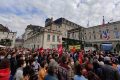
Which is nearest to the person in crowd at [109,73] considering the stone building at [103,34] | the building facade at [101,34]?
the building facade at [101,34]

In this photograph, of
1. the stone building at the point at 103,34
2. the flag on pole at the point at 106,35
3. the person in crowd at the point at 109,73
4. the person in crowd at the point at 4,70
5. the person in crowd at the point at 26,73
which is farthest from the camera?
the flag on pole at the point at 106,35

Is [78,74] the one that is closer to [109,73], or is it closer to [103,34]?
[109,73]

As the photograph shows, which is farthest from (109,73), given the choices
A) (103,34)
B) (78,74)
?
(103,34)

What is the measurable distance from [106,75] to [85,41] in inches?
2505

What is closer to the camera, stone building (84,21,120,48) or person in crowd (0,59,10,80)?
person in crowd (0,59,10,80)

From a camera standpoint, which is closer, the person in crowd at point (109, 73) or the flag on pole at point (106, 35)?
the person in crowd at point (109, 73)

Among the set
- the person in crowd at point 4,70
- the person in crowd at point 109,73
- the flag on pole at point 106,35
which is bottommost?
the person in crowd at point 109,73

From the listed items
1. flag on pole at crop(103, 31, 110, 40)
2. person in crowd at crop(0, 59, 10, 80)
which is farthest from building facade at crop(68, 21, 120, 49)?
person in crowd at crop(0, 59, 10, 80)

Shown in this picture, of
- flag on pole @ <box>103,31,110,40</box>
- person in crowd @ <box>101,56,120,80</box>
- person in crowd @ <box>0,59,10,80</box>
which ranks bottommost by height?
person in crowd @ <box>101,56,120,80</box>

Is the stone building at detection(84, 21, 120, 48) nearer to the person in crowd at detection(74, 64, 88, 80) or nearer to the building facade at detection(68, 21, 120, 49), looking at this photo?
the building facade at detection(68, 21, 120, 49)

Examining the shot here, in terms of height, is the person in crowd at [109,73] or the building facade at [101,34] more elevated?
the building facade at [101,34]

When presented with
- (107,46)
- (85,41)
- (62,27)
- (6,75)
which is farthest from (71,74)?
(62,27)

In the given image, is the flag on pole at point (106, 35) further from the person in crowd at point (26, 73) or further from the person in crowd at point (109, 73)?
the person in crowd at point (26, 73)

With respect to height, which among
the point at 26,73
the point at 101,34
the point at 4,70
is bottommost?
the point at 26,73
